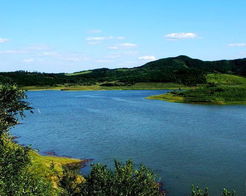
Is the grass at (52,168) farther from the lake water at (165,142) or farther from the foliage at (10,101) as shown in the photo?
the foliage at (10,101)

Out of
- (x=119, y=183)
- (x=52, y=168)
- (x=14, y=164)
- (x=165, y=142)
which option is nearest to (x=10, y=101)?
(x=14, y=164)

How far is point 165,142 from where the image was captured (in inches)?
3639

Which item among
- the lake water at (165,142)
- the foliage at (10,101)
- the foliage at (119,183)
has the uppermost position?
the foliage at (10,101)

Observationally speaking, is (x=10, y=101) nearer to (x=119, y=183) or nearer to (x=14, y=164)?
(x=14, y=164)

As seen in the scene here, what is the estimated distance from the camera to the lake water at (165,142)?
63938 mm

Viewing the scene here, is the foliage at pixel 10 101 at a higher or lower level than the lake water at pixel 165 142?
higher

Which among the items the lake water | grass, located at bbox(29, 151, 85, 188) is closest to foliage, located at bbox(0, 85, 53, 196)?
grass, located at bbox(29, 151, 85, 188)

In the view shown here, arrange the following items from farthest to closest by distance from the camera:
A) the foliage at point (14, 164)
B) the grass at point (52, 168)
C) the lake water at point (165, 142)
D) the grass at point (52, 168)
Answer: the lake water at point (165, 142), the grass at point (52, 168), the grass at point (52, 168), the foliage at point (14, 164)

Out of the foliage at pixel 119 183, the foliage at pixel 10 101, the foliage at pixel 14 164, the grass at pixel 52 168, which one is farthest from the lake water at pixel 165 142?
the foliage at pixel 10 101

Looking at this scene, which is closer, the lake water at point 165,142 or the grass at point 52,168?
the grass at point 52,168

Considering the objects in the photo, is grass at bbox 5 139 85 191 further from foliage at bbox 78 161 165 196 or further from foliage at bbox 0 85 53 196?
foliage at bbox 78 161 165 196

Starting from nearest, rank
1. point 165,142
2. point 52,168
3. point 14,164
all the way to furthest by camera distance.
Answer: point 14,164, point 52,168, point 165,142

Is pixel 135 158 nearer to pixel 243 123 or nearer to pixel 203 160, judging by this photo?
pixel 203 160

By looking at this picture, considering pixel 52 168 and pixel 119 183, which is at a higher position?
pixel 119 183
